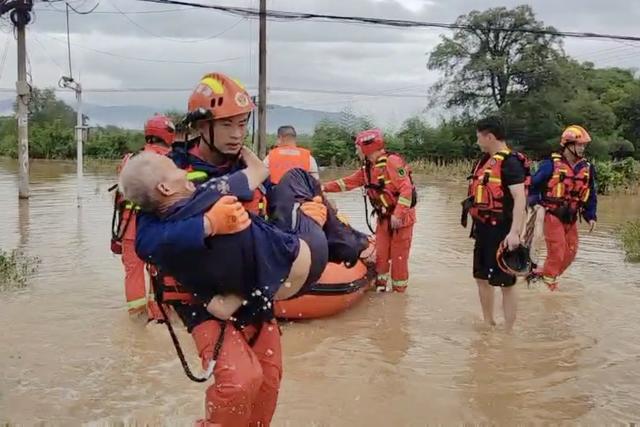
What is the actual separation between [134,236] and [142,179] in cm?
366

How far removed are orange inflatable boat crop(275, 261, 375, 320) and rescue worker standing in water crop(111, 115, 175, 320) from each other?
114 centimetres

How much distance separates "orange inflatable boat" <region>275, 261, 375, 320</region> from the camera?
23.3 feet

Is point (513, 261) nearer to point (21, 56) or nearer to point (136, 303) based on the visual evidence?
point (136, 303)

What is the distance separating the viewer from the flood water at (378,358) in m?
4.99

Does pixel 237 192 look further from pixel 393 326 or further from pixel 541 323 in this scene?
pixel 541 323

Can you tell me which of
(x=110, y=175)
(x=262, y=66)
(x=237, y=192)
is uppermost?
(x=262, y=66)

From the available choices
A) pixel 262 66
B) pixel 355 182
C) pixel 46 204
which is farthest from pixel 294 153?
pixel 262 66

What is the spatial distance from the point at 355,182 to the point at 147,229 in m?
5.33

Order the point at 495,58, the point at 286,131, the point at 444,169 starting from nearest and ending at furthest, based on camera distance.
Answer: the point at 286,131 < the point at 444,169 < the point at 495,58

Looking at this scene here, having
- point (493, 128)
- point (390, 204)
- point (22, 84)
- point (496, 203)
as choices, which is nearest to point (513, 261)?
point (496, 203)

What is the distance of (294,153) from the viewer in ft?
26.1

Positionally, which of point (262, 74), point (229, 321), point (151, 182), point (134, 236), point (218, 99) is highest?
point (262, 74)

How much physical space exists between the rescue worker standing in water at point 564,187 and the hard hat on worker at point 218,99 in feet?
17.4

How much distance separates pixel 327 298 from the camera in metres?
7.21
